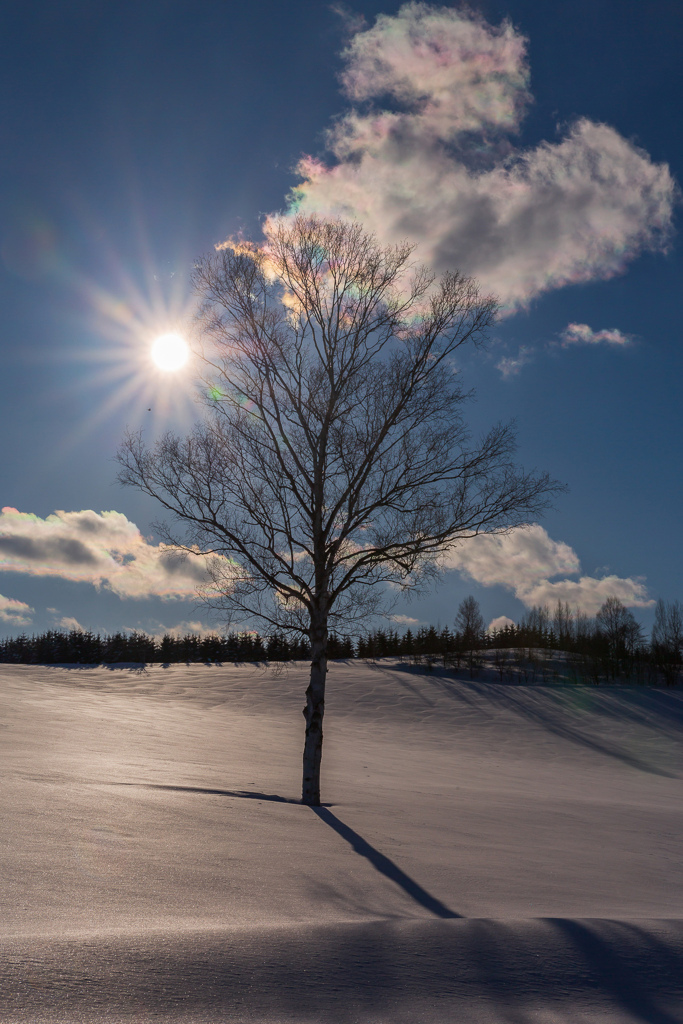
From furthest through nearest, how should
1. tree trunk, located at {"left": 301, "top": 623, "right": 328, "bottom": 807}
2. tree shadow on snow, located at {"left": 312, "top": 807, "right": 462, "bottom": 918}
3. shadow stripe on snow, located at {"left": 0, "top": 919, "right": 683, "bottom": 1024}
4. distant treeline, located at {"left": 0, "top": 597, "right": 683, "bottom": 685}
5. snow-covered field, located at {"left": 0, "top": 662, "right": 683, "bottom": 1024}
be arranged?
distant treeline, located at {"left": 0, "top": 597, "right": 683, "bottom": 685}, tree trunk, located at {"left": 301, "top": 623, "right": 328, "bottom": 807}, tree shadow on snow, located at {"left": 312, "top": 807, "right": 462, "bottom": 918}, snow-covered field, located at {"left": 0, "top": 662, "right": 683, "bottom": 1024}, shadow stripe on snow, located at {"left": 0, "top": 919, "right": 683, "bottom": 1024}

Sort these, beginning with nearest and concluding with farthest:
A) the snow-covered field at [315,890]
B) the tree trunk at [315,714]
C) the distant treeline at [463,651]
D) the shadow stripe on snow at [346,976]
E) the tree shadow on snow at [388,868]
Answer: the shadow stripe on snow at [346,976]
the snow-covered field at [315,890]
the tree shadow on snow at [388,868]
the tree trunk at [315,714]
the distant treeline at [463,651]

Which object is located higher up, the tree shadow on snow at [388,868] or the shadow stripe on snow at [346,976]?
the shadow stripe on snow at [346,976]

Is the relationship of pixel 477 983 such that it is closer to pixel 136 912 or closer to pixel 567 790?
pixel 136 912

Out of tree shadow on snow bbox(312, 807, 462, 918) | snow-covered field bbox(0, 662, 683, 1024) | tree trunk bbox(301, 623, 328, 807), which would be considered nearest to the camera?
snow-covered field bbox(0, 662, 683, 1024)

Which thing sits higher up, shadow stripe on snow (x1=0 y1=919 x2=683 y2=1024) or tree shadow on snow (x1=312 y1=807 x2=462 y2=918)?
shadow stripe on snow (x1=0 y1=919 x2=683 y2=1024)

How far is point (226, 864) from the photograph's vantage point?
16.6 feet

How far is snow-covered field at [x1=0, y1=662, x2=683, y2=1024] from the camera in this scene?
230 cm

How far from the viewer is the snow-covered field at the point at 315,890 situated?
7.55 ft

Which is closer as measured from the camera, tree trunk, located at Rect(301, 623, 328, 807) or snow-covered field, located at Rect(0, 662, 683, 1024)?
snow-covered field, located at Rect(0, 662, 683, 1024)

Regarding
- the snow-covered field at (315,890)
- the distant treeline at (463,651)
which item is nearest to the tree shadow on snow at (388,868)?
the snow-covered field at (315,890)

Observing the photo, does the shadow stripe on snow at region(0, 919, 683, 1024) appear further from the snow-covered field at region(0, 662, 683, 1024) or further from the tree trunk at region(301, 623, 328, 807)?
the tree trunk at region(301, 623, 328, 807)

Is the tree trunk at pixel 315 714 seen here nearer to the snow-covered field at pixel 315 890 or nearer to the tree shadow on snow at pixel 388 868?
the snow-covered field at pixel 315 890

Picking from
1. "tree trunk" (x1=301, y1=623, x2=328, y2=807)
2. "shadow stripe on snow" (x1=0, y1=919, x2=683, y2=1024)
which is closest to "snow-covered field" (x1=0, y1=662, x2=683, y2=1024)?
"shadow stripe on snow" (x1=0, y1=919, x2=683, y2=1024)

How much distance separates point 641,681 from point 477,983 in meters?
41.4
